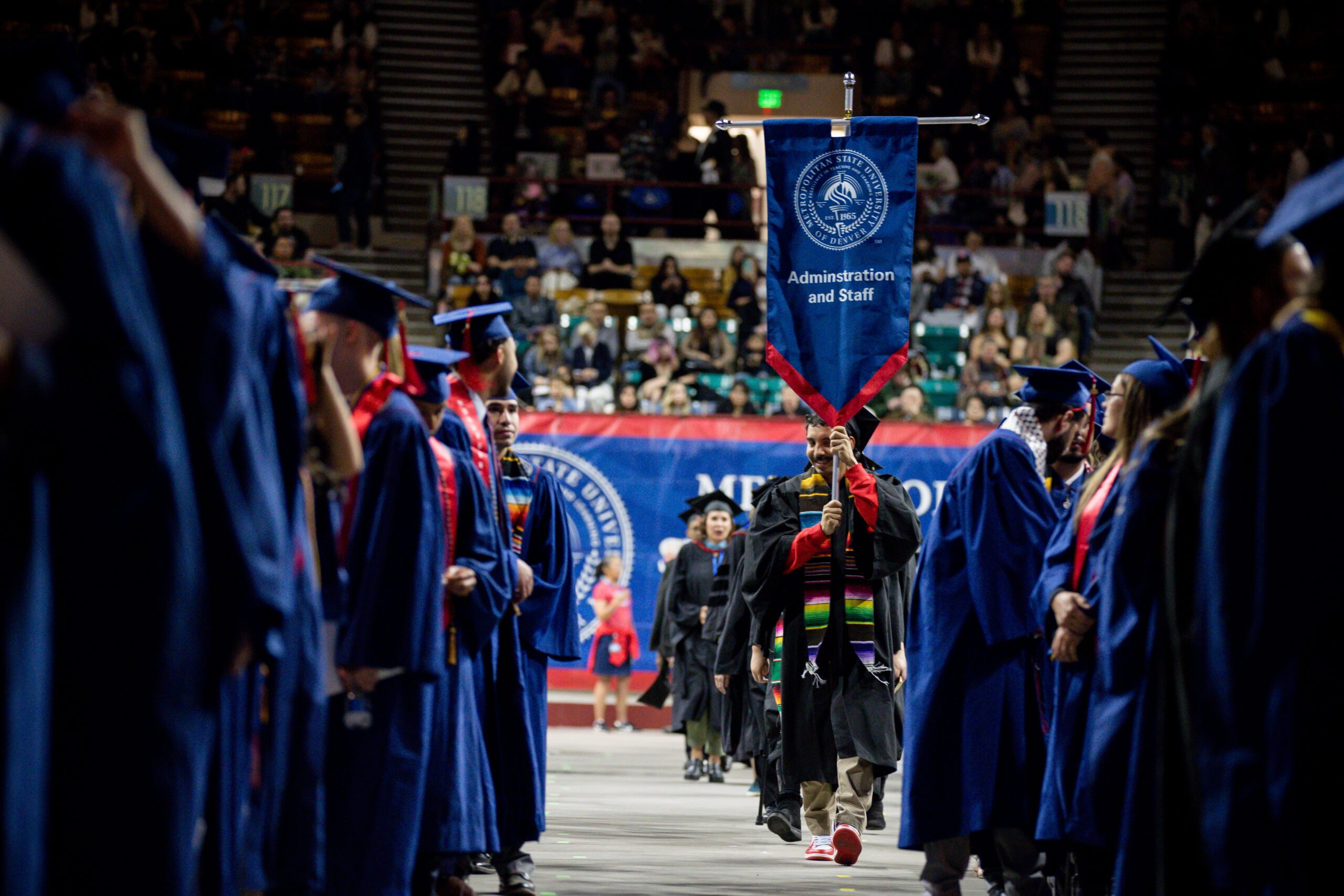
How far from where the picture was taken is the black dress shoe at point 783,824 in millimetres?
9547

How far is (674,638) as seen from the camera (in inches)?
582

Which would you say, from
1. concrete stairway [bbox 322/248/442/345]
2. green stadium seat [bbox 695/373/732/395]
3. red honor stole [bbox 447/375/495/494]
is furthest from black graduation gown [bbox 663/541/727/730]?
red honor stole [bbox 447/375/495/494]

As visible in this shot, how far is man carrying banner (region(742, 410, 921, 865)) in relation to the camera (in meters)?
8.79

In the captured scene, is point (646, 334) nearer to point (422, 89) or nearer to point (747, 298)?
point (747, 298)

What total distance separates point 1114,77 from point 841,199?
1822cm

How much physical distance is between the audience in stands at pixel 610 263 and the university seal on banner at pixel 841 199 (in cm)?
1115

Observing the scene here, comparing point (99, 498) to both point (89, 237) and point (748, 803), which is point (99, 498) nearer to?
point (89, 237)

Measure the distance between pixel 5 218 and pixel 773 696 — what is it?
7.02m

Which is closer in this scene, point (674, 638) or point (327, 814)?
point (327, 814)

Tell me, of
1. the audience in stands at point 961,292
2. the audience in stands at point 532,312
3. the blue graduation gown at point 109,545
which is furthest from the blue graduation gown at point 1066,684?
the audience in stands at point 961,292

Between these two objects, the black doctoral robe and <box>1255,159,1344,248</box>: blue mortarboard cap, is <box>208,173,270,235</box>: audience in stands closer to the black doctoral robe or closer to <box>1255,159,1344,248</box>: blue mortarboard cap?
the black doctoral robe

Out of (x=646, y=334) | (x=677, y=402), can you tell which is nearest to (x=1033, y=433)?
(x=677, y=402)

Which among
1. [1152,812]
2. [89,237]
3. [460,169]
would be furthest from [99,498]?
[460,169]

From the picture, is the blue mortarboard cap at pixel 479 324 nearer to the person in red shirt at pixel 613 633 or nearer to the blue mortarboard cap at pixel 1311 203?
the blue mortarboard cap at pixel 1311 203
